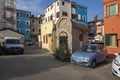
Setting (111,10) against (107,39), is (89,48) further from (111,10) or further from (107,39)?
(111,10)

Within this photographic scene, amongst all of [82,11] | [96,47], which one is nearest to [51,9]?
[82,11]

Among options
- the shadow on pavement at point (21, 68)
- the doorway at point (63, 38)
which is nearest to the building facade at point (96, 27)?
the doorway at point (63, 38)

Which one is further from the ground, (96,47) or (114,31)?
(114,31)

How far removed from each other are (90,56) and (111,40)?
7253 mm

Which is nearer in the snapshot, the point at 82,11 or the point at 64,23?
the point at 64,23

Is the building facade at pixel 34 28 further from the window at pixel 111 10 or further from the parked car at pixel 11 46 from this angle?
the window at pixel 111 10

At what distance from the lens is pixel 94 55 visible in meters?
14.5

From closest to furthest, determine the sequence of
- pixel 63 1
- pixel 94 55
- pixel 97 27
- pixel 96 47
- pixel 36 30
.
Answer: pixel 94 55
pixel 96 47
pixel 63 1
pixel 97 27
pixel 36 30

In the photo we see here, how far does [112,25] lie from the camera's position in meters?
20.4

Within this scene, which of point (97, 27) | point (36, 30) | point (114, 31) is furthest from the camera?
point (36, 30)

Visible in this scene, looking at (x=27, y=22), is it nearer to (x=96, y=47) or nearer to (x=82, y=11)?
(x=82, y=11)

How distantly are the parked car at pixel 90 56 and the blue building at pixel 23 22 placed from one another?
46524 mm

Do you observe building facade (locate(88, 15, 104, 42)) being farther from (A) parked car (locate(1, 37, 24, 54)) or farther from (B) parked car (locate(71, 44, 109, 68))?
(B) parked car (locate(71, 44, 109, 68))

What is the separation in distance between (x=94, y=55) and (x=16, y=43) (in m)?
11.9
